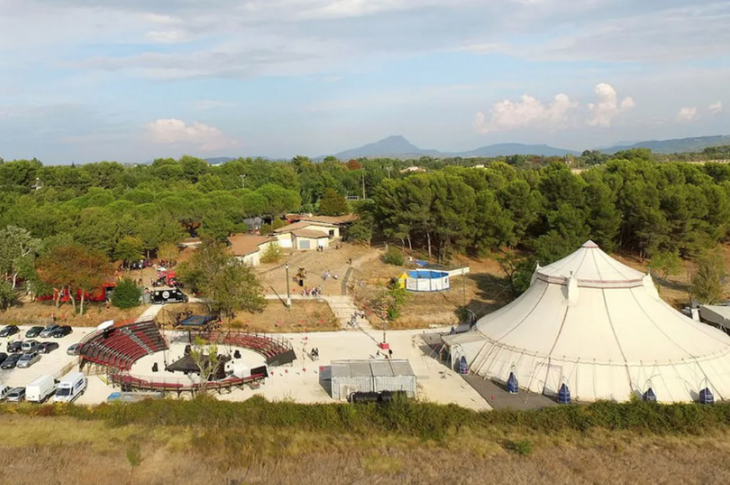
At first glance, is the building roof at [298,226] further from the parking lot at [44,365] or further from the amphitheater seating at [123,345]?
the parking lot at [44,365]

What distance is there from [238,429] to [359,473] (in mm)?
5085

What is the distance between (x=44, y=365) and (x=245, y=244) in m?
26.1

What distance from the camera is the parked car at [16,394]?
70.2 ft

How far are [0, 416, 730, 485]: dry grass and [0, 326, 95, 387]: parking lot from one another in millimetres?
6219

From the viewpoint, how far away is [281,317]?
33.0m

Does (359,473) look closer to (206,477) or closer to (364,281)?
(206,477)

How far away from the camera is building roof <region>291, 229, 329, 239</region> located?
5523cm

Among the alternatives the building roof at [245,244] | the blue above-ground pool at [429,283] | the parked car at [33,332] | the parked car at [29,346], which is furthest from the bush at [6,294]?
the blue above-ground pool at [429,283]

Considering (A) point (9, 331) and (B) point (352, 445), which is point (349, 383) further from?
(A) point (9, 331)

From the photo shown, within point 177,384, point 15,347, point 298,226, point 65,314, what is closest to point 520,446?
point 177,384

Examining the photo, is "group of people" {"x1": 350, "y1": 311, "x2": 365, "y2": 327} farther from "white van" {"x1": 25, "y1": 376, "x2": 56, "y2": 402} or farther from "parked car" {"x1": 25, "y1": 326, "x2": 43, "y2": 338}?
"parked car" {"x1": 25, "y1": 326, "x2": 43, "y2": 338}

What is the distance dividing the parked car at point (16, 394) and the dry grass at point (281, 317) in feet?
35.1

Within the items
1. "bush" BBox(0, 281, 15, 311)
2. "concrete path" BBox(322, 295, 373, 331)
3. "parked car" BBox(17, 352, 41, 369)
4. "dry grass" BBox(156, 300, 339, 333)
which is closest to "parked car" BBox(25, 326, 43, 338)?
"parked car" BBox(17, 352, 41, 369)

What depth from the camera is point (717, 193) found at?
4438 cm
